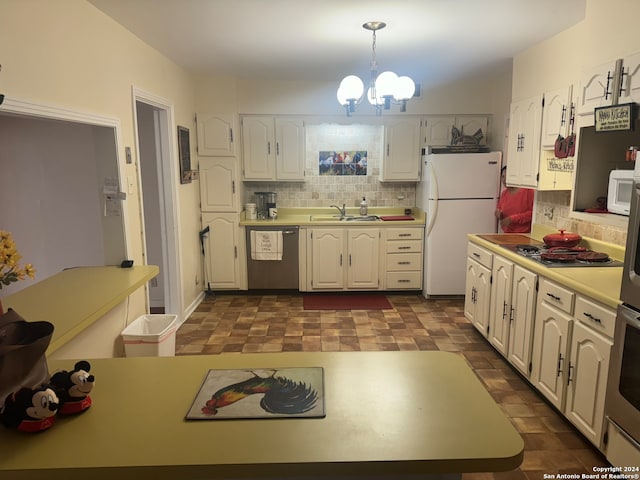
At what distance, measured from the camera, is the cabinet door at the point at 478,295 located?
361 cm

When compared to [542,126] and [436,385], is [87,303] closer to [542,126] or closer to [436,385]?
[436,385]

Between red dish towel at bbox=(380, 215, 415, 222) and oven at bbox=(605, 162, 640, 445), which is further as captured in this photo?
red dish towel at bbox=(380, 215, 415, 222)

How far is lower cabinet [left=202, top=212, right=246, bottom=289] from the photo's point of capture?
5008mm

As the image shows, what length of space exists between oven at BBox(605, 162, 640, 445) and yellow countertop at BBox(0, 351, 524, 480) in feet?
3.22

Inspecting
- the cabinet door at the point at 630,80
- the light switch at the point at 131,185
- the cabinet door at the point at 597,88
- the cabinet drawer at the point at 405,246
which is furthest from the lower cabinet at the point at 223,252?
the cabinet door at the point at 630,80

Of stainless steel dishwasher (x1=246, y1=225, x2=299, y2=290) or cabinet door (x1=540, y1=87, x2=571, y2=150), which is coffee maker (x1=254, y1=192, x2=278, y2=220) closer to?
stainless steel dishwasher (x1=246, y1=225, x2=299, y2=290)

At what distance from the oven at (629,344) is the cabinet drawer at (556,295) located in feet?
1.31

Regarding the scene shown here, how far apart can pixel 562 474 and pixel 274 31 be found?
3.20 meters

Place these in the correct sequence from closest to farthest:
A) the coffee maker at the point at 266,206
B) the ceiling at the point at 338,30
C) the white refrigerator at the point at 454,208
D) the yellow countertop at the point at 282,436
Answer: the yellow countertop at the point at 282,436, the ceiling at the point at 338,30, the white refrigerator at the point at 454,208, the coffee maker at the point at 266,206

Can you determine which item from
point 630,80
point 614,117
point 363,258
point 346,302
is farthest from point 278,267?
point 630,80

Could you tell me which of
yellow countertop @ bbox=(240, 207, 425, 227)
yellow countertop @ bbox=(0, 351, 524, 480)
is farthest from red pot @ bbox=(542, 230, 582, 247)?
yellow countertop @ bbox=(0, 351, 524, 480)

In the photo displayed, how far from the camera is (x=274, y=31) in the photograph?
3119 millimetres

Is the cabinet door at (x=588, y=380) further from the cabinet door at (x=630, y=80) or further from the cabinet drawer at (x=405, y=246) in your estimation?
the cabinet drawer at (x=405, y=246)

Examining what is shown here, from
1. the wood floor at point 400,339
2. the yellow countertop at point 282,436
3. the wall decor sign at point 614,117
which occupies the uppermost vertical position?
the wall decor sign at point 614,117
